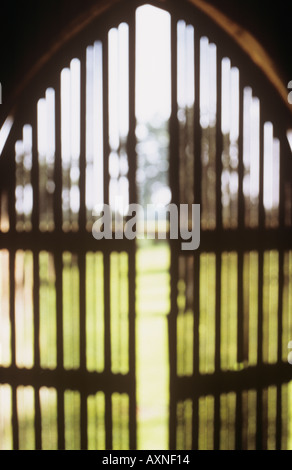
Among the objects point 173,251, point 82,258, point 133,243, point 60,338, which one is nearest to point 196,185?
point 173,251

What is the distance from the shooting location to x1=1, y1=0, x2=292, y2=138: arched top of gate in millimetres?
2594

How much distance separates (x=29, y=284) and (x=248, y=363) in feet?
5.46

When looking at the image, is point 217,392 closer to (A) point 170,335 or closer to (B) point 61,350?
(A) point 170,335

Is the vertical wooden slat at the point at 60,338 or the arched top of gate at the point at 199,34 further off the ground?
the arched top of gate at the point at 199,34

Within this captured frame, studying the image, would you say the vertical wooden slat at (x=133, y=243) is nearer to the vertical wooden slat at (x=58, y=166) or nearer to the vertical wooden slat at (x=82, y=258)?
the vertical wooden slat at (x=82, y=258)

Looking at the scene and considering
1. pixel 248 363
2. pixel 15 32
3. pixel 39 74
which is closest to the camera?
pixel 15 32

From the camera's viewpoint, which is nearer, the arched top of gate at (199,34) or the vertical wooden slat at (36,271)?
the arched top of gate at (199,34)

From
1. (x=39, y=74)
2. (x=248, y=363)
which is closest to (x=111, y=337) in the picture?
(x=248, y=363)

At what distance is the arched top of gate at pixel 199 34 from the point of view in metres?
2.59

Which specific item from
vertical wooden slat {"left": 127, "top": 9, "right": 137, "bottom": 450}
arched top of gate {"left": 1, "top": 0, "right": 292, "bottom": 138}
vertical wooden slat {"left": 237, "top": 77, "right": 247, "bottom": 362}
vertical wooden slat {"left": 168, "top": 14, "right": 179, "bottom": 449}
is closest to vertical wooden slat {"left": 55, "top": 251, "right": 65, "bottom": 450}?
vertical wooden slat {"left": 127, "top": 9, "right": 137, "bottom": 450}

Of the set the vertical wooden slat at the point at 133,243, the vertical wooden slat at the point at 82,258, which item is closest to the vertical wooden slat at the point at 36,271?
the vertical wooden slat at the point at 82,258

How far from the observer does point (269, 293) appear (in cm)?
288

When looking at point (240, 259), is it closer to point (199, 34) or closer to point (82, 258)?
point (82, 258)

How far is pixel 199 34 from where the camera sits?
8.77 ft
